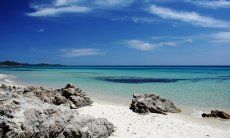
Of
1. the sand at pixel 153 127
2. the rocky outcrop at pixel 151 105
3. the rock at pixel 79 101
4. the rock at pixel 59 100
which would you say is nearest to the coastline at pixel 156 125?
the sand at pixel 153 127

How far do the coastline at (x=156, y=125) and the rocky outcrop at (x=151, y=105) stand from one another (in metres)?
0.41

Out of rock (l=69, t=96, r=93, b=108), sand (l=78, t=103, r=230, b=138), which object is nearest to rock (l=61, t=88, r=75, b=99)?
rock (l=69, t=96, r=93, b=108)

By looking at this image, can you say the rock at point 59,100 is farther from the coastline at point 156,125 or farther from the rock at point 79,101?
the coastline at point 156,125

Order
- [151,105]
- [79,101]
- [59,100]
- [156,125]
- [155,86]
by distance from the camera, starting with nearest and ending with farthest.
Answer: [156,125]
[151,105]
[59,100]
[79,101]
[155,86]

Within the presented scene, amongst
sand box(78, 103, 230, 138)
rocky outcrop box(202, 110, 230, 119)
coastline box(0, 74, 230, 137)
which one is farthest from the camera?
rocky outcrop box(202, 110, 230, 119)

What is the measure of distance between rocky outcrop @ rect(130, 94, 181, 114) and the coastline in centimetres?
41

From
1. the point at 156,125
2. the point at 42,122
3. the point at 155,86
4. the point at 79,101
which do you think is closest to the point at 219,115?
the point at 156,125

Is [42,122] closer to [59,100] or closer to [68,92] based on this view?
[59,100]

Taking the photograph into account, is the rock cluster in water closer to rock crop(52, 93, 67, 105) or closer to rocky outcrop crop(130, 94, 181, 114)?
rocky outcrop crop(130, 94, 181, 114)

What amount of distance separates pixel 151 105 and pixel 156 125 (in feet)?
10.2

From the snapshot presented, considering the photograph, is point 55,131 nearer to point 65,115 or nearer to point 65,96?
point 65,115

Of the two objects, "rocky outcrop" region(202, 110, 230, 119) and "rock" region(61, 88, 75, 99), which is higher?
"rock" region(61, 88, 75, 99)

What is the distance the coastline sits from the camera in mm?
10383

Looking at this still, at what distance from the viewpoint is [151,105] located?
14742mm
